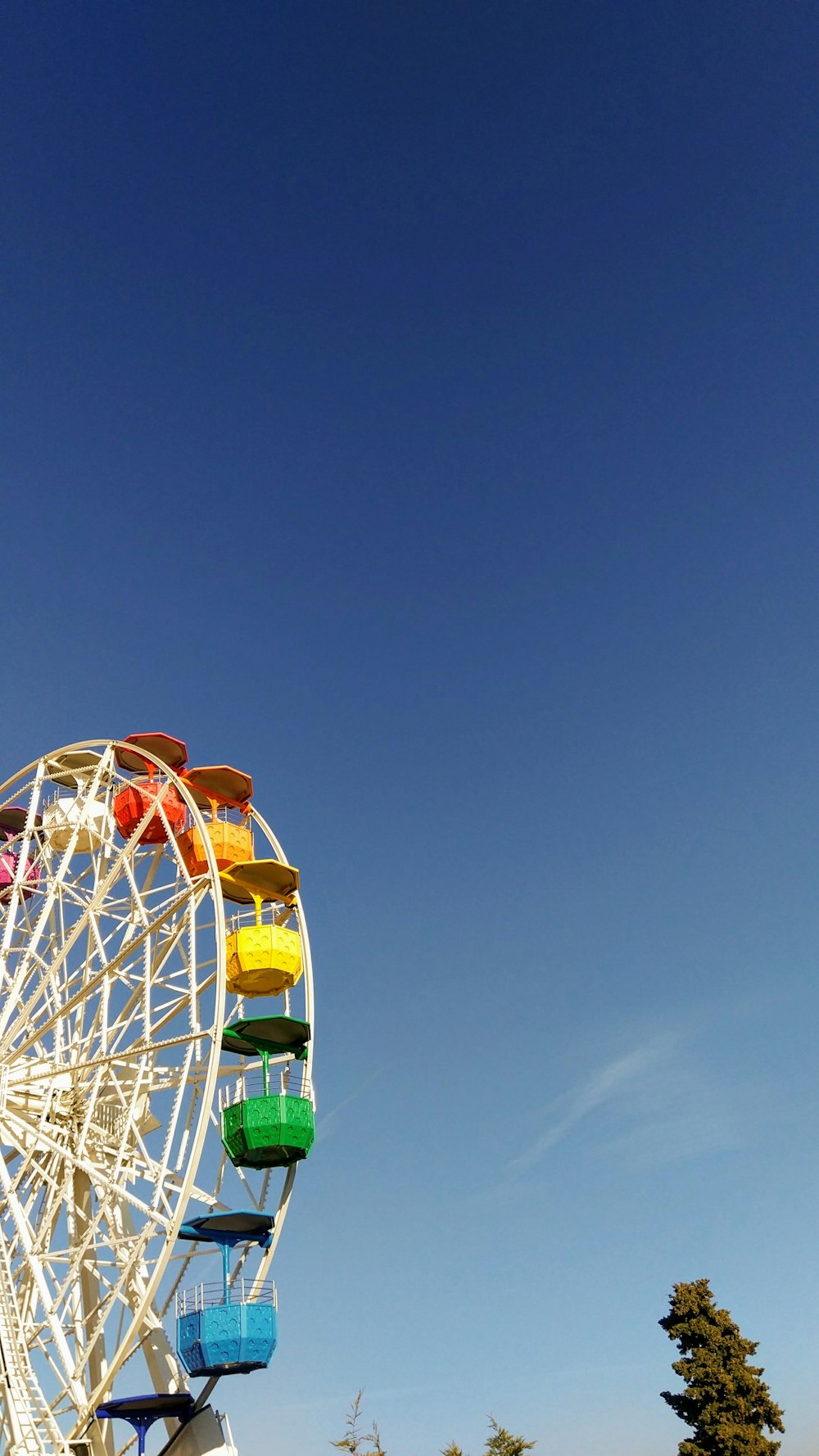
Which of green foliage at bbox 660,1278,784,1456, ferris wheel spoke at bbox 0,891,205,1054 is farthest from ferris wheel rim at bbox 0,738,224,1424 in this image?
green foliage at bbox 660,1278,784,1456

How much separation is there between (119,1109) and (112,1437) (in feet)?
18.1

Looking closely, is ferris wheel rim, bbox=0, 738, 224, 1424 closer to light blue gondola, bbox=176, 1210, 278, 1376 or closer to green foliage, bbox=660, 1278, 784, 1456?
light blue gondola, bbox=176, 1210, 278, 1376

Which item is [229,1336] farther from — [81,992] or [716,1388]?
[716,1388]

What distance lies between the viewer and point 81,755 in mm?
26234

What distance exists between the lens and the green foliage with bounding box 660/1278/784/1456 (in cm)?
3034

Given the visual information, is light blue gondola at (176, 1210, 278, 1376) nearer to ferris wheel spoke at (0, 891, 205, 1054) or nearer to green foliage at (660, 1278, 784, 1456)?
ferris wheel spoke at (0, 891, 205, 1054)

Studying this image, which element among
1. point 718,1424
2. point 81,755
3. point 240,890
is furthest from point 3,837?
point 718,1424

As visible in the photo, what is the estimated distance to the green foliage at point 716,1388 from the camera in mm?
30344

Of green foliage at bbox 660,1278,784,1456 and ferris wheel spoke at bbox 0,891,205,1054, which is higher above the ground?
ferris wheel spoke at bbox 0,891,205,1054

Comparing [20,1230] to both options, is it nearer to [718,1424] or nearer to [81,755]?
[81,755]

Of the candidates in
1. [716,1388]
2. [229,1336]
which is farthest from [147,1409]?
[716,1388]

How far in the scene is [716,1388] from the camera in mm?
31188

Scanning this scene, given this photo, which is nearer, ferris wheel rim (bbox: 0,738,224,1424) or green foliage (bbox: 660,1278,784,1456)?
ferris wheel rim (bbox: 0,738,224,1424)

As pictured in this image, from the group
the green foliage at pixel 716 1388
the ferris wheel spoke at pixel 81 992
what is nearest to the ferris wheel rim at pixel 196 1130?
the ferris wheel spoke at pixel 81 992
